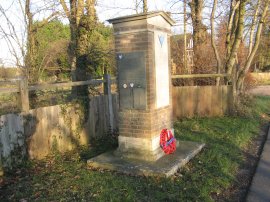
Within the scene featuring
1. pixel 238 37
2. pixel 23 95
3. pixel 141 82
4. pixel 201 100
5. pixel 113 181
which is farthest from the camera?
pixel 238 37

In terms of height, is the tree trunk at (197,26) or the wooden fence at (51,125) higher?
the tree trunk at (197,26)

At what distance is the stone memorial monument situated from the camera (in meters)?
5.41

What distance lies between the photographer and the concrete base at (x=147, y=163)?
16.5ft

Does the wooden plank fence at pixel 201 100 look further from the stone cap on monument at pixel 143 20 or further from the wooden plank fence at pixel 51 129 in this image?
the stone cap on monument at pixel 143 20

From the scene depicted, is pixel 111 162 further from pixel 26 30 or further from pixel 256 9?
pixel 256 9

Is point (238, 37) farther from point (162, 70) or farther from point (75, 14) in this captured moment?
point (162, 70)

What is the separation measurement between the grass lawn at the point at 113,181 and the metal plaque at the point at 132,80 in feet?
4.47

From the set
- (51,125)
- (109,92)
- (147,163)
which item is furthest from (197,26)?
(147,163)

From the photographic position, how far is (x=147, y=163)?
211 inches

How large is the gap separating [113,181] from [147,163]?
844 millimetres

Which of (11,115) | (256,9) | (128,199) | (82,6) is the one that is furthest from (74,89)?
(256,9)

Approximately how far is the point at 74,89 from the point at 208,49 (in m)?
6.79

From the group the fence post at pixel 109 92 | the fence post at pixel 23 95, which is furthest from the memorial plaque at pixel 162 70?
the fence post at pixel 23 95

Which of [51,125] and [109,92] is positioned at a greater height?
[109,92]
